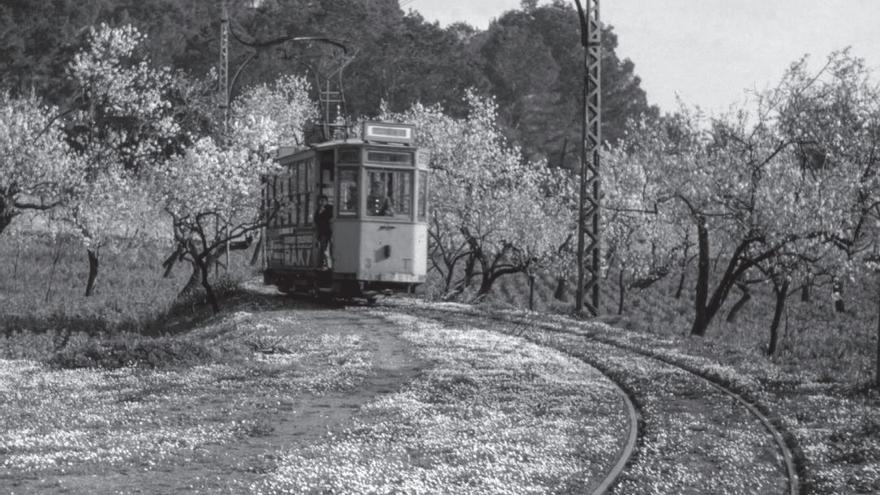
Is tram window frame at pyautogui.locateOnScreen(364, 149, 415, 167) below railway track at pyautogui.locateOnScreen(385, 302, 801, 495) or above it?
above

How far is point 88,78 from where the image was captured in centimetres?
4525

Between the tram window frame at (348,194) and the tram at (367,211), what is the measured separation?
0.02 metres

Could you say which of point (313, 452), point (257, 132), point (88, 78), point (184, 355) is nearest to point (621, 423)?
point (313, 452)

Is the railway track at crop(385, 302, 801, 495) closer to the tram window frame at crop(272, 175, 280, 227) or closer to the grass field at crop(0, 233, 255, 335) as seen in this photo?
the tram window frame at crop(272, 175, 280, 227)

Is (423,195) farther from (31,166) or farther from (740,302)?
(740,302)

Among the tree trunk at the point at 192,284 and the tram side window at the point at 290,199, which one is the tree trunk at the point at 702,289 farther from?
the tree trunk at the point at 192,284

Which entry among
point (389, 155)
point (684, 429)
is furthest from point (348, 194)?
point (684, 429)

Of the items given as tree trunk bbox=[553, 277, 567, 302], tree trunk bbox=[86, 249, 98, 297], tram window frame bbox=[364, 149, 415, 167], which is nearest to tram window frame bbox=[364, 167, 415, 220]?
tram window frame bbox=[364, 149, 415, 167]

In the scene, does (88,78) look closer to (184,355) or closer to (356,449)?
(184,355)

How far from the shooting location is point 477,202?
51.7 metres

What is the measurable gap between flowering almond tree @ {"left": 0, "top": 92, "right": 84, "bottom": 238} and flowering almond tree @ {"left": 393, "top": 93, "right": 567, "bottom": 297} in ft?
48.6

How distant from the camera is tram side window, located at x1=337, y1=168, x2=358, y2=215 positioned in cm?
3006

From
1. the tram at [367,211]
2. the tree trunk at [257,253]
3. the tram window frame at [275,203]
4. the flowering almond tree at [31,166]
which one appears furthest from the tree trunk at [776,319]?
the tree trunk at [257,253]

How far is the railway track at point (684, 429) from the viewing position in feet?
35.9
